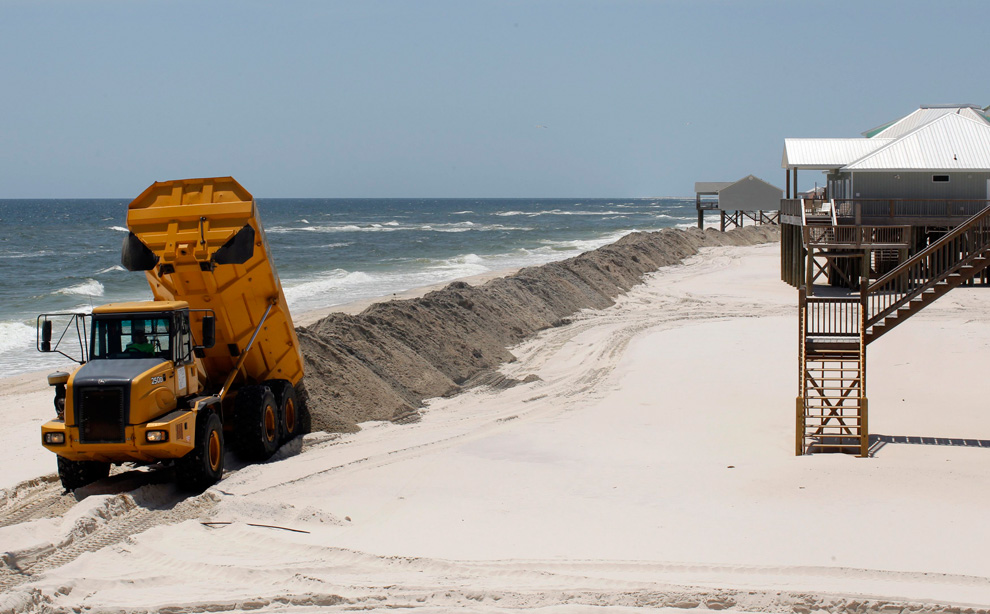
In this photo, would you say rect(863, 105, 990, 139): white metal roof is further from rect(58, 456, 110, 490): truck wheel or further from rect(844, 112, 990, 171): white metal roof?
rect(58, 456, 110, 490): truck wheel

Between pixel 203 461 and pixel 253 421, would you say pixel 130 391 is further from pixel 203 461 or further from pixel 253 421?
pixel 253 421

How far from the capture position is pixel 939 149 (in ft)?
99.9

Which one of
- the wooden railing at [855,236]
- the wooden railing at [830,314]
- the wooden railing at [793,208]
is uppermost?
the wooden railing at [793,208]

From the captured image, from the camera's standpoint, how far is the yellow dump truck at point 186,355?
968 cm

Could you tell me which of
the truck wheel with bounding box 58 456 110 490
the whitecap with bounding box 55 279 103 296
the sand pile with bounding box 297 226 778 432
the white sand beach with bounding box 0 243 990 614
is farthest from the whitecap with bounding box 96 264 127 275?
the truck wheel with bounding box 58 456 110 490

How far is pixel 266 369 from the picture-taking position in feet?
42.5

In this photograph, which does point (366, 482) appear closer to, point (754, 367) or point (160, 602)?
point (160, 602)

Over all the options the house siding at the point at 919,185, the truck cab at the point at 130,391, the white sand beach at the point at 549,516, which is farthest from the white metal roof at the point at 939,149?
the truck cab at the point at 130,391

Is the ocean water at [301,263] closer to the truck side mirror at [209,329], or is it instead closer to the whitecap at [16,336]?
the whitecap at [16,336]

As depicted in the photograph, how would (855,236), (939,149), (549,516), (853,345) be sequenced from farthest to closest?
(939,149), (855,236), (853,345), (549,516)

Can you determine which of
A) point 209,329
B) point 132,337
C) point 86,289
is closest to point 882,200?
point 209,329

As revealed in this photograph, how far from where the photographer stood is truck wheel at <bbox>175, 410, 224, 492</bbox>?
412 inches

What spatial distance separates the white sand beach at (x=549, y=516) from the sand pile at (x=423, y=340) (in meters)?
0.84

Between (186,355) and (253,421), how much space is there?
1.51m
